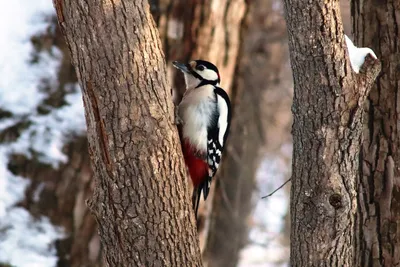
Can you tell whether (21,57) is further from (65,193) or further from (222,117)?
(222,117)

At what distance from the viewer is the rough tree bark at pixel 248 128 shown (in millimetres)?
9156

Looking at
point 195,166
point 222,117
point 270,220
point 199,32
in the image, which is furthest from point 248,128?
point 195,166

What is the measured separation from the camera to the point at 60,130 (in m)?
5.52

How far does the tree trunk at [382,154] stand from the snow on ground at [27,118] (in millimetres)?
2652

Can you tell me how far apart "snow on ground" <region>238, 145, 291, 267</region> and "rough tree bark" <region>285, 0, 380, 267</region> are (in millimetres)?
9182

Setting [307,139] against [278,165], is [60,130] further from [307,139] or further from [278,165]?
[278,165]

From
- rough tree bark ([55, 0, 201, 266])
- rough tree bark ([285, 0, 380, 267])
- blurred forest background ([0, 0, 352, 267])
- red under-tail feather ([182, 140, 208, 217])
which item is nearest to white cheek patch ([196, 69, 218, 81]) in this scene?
red under-tail feather ([182, 140, 208, 217])

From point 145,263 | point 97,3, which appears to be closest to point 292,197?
point 145,263

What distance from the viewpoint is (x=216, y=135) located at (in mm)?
4473

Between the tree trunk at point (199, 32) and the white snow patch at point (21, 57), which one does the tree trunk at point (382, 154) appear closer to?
the tree trunk at point (199, 32)

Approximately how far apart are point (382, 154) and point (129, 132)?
1.48m

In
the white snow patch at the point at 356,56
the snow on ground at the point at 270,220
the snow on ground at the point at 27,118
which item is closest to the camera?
the white snow patch at the point at 356,56

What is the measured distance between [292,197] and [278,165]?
34.7 feet

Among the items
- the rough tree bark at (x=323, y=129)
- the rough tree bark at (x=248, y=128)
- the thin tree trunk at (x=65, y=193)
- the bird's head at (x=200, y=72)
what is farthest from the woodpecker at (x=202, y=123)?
the rough tree bark at (x=248, y=128)
